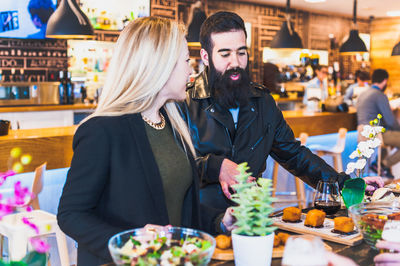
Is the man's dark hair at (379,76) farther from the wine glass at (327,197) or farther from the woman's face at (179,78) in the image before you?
the woman's face at (179,78)

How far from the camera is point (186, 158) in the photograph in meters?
1.86

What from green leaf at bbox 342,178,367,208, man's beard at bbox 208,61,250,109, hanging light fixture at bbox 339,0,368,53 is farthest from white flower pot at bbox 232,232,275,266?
hanging light fixture at bbox 339,0,368,53

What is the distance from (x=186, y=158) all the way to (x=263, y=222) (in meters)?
0.62

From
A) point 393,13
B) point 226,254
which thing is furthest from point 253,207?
point 393,13

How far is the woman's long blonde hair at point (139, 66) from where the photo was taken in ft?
5.41

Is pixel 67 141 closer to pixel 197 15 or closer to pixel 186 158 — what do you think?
pixel 186 158

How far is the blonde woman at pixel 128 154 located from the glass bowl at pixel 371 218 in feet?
2.01

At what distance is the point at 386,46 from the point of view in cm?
1308

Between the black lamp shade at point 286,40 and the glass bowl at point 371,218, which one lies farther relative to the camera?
the black lamp shade at point 286,40

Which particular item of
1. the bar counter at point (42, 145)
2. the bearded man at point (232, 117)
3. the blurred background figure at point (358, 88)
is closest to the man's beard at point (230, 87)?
the bearded man at point (232, 117)

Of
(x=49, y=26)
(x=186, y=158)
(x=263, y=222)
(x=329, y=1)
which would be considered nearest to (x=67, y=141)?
(x=49, y=26)

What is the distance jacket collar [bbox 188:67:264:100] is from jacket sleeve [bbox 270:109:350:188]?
0.15 meters

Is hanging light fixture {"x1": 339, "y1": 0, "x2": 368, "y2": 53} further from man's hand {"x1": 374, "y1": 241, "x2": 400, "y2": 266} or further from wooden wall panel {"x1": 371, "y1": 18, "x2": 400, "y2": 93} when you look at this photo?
man's hand {"x1": 374, "y1": 241, "x2": 400, "y2": 266}

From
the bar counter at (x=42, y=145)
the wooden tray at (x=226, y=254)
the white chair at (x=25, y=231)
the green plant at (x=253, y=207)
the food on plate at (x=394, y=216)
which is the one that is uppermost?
the green plant at (x=253, y=207)
